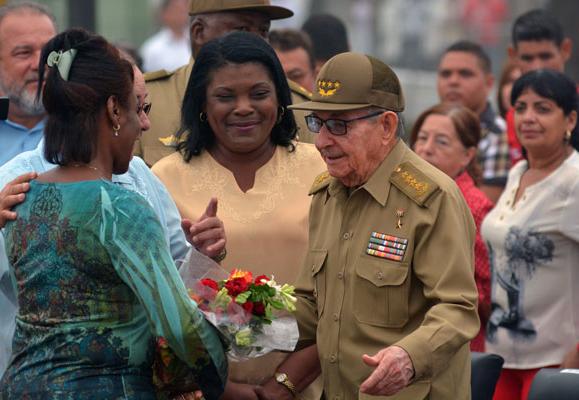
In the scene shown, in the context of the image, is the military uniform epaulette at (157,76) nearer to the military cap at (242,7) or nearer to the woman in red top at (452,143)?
the military cap at (242,7)

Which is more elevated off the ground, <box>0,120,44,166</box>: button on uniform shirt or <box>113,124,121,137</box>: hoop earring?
<box>113,124,121,137</box>: hoop earring

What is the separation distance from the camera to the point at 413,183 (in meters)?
5.05

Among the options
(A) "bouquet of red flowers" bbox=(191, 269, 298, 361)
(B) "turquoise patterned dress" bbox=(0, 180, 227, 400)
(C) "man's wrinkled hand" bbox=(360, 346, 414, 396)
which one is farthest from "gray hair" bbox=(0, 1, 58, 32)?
(C) "man's wrinkled hand" bbox=(360, 346, 414, 396)

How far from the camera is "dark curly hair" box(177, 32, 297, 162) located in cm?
577

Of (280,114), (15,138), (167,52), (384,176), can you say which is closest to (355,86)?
(384,176)

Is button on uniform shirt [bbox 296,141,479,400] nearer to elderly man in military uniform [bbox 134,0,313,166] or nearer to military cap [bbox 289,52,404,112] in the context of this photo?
military cap [bbox 289,52,404,112]

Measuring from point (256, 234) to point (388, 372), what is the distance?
114cm

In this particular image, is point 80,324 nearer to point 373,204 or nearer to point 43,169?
point 43,169

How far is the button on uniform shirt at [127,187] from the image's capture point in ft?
16.5

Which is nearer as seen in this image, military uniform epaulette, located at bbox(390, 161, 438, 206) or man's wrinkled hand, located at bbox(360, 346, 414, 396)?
man's wrinkled hand, located at bbox(360, 346, 414, 396)

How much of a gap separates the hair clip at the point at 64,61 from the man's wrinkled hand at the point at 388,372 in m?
1.40

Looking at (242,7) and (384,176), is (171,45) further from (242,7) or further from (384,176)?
(384,176)

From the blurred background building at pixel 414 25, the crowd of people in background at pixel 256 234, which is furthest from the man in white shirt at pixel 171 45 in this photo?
the crowd of people in background at pixel 256 234

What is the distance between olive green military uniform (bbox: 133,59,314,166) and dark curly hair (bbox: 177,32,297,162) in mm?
365
